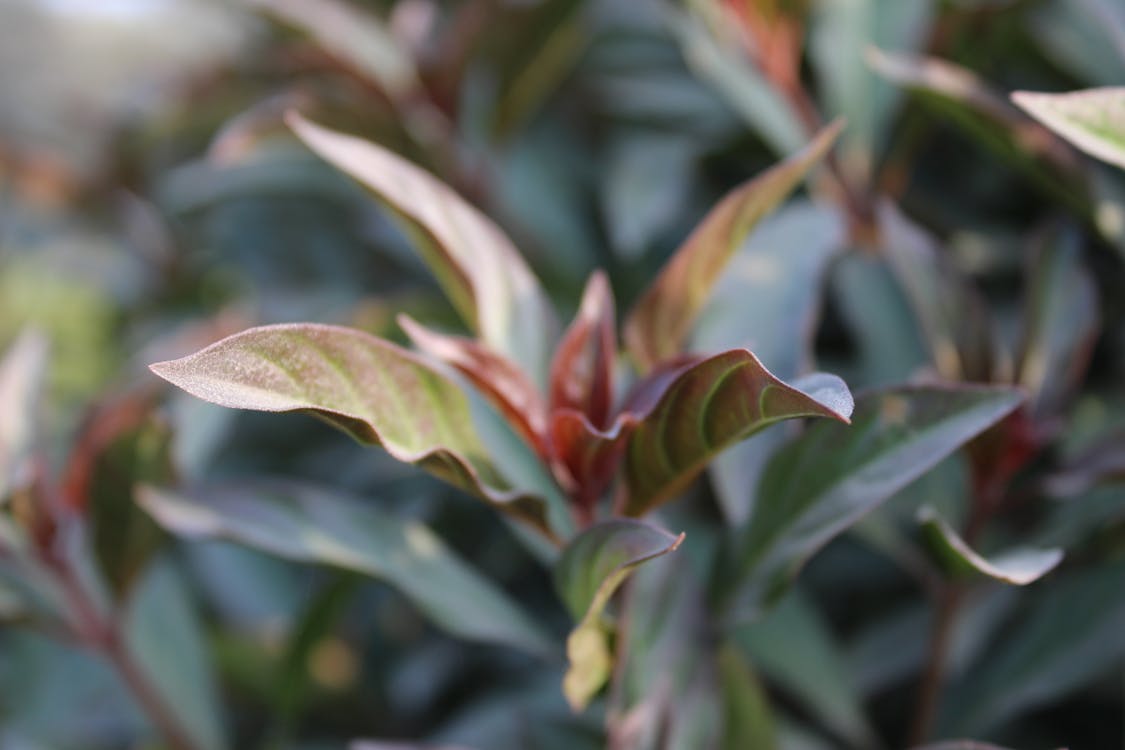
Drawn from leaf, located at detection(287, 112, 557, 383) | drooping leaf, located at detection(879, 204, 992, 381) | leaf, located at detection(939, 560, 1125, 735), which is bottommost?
leaf, located at detection(939, 560, 1125, 735)

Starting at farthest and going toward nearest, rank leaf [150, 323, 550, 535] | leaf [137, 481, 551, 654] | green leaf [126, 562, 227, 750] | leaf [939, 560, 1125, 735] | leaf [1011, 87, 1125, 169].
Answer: green leaf [126, 562, 227, 750]
leaf [939, 560, 1125, 735]
leaf [137, 481, 551, 654]
leaf [1011, 87, 1125, 169]
leaf [150, 323, 550, 535]

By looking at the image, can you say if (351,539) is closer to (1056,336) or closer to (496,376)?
(496,376)

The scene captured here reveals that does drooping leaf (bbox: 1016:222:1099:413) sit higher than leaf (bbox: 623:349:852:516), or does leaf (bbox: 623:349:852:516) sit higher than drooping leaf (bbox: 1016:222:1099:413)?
leaf (bbox: 623:349:852:516)

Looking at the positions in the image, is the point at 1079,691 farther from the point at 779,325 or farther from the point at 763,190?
the point at 763,190

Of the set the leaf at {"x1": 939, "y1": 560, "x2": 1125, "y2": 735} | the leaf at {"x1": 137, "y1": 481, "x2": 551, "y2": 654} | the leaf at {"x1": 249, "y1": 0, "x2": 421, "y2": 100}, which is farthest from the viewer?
the leaf at {"x1": 249, "y1": 0, "x2": 421, "y2": 100}

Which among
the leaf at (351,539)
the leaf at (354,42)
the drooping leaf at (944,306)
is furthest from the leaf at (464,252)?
the leaf at (354,42)

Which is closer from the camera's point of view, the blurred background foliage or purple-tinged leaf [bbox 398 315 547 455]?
purple-tinged leaf [bbox 398 315 547 455]

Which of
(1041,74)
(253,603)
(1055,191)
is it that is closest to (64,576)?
(253,603)

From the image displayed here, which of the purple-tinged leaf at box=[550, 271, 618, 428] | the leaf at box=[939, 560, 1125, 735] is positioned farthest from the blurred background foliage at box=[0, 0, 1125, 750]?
the purple-tinged leaf at box=[550, 271, 618, 428]

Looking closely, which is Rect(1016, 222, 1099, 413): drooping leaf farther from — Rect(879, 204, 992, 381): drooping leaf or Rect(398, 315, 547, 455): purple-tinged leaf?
Rect(398, 315, 547, 455): purple-tinged leaf
